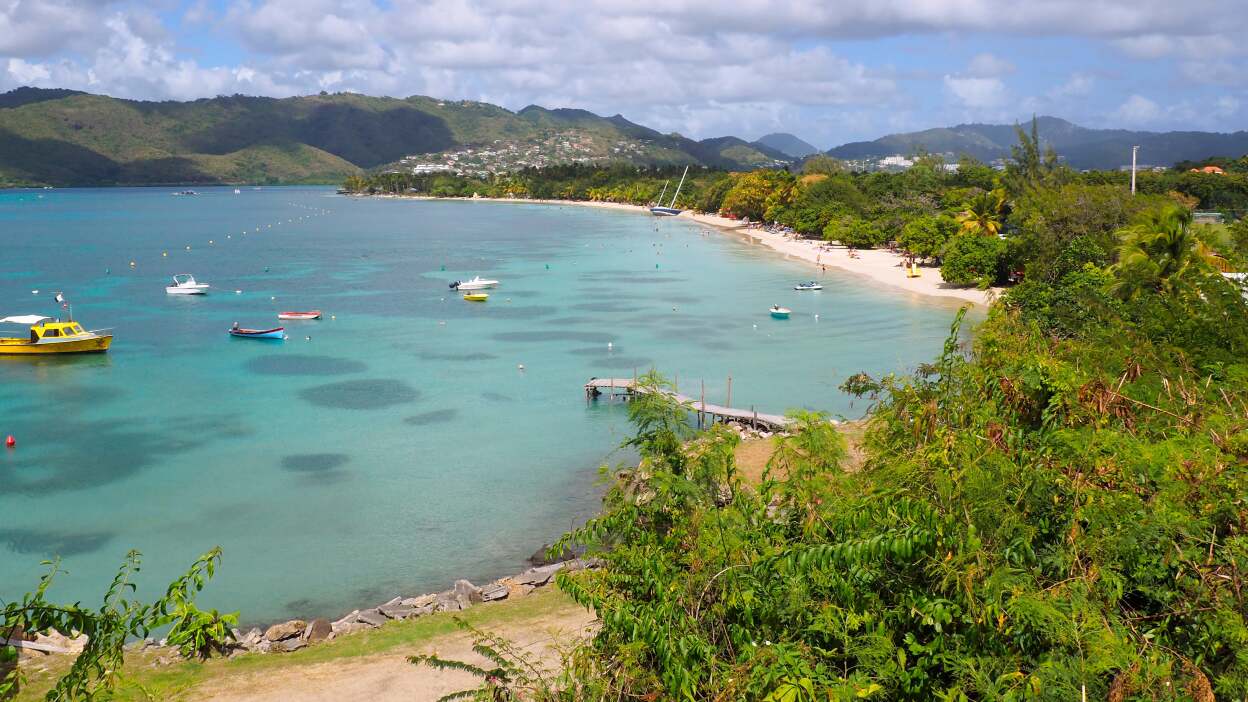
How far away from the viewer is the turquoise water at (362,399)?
66.0ft

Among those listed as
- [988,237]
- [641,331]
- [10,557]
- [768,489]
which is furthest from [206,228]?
[768,489]

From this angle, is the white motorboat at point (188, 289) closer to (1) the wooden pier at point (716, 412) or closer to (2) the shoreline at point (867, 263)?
(1) the wooden pier at point (716, 412)

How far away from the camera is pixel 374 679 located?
13344mm

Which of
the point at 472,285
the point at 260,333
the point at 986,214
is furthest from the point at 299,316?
the point at 986,214

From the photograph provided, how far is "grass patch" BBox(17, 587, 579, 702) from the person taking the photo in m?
13.4

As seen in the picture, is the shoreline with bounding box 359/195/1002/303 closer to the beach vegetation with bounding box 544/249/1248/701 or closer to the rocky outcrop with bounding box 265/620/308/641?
the beach vegetation with bounding box 544/249/1248/701

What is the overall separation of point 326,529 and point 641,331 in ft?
78.1

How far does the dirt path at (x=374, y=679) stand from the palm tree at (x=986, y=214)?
166ft

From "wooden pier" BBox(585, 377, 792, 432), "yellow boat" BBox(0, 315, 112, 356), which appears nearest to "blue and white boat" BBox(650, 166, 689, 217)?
"yellow boat" BBox(0, 315, 112, 356)

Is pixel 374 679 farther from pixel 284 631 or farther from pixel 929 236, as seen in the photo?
pixel 929 236

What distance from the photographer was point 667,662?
6.97 meters

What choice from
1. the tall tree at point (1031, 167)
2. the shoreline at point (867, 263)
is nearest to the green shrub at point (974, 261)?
the shoreline at point (867, 263)

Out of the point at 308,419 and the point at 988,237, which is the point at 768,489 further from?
the point at 988,237

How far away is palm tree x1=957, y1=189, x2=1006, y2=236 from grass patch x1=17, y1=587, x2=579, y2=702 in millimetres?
49047
